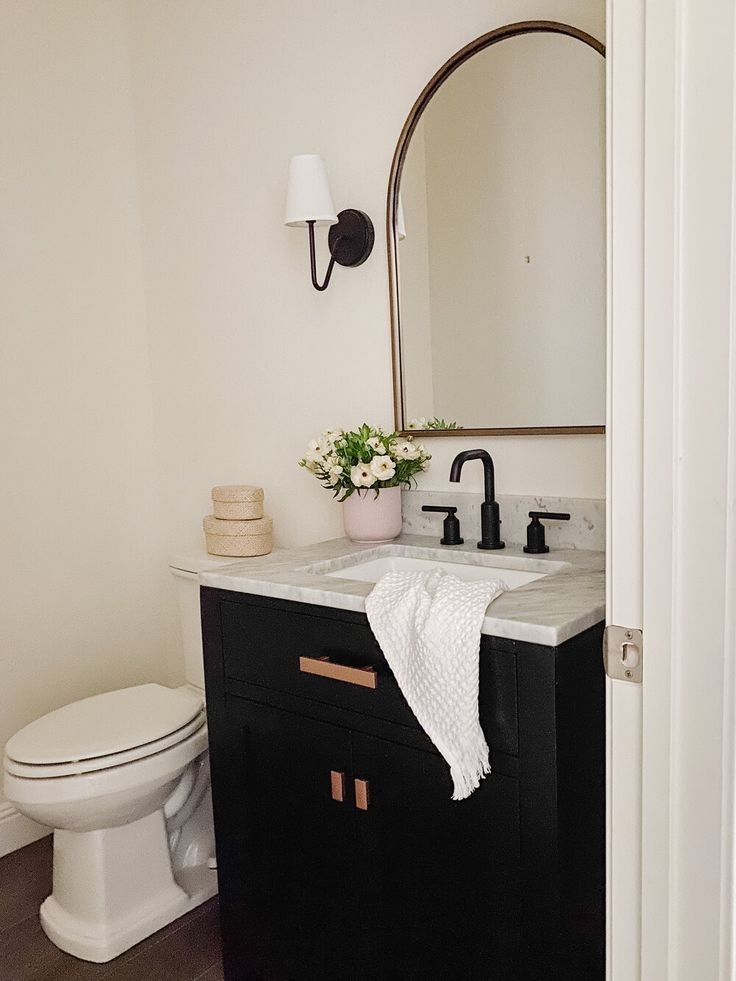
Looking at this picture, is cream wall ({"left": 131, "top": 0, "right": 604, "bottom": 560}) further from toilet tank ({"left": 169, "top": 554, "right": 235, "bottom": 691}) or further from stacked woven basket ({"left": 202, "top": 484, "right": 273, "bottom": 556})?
toilet tank ({"left": 169, "top": 554, "right": 235, "bottom": 691})

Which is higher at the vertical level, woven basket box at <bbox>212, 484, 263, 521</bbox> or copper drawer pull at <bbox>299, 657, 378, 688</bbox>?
woven basket box at <bbox>212, 484, 263, 521</bbox>

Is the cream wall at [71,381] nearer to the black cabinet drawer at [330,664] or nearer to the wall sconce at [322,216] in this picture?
the wall sconce at [322,216]

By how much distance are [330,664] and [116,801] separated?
73cm

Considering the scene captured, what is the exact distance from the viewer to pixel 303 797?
63.5 inches

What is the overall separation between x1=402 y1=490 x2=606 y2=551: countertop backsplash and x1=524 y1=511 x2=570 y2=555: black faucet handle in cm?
4

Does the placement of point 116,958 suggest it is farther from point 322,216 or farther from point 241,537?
point 322,216

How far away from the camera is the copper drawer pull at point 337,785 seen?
1.53m

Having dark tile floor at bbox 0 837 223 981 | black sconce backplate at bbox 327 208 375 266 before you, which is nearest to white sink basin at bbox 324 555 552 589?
black sconce backplate at bbox 327 208 375 266

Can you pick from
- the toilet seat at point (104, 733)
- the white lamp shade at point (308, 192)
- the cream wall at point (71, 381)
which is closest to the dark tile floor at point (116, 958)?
the cream wall at point (71, 381)

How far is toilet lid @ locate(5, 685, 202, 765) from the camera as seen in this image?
191 cm

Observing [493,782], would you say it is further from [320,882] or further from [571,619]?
[320,882]

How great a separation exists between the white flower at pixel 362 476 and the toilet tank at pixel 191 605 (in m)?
0.47

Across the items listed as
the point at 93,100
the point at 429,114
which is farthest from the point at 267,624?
the point at 93,100

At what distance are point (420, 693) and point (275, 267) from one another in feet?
4.45
